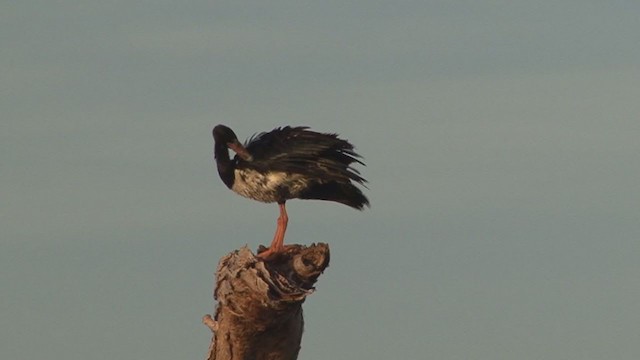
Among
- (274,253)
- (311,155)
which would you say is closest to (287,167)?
(311,155)

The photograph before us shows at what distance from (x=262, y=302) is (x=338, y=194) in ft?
18.1

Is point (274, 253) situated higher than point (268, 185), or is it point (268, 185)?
point (268, 185)

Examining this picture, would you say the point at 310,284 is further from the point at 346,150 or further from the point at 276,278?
the point at 346,150

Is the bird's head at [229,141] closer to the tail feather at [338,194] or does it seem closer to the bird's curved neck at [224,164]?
the bird's curved neck at [224,164]

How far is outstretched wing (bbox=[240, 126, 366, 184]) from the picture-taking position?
1744cm

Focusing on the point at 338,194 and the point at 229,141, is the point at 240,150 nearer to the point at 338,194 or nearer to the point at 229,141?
the point at 229,141

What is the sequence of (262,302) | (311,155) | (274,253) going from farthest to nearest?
(311,155)
(274,253)
(262,302)

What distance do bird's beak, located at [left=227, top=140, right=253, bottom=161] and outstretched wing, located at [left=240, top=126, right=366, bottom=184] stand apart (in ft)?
1.07

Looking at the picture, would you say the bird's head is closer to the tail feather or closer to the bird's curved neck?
the bird's curved neck

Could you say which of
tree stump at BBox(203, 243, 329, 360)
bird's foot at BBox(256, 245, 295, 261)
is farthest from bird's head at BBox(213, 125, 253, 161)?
tree stump at BBox(203, 243, 329, 360)

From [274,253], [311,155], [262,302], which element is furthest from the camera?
[311,155]

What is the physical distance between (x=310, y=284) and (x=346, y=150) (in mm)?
4311

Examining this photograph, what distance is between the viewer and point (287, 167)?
17.7 m

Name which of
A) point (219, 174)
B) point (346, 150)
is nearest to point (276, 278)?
point (346, 150)
